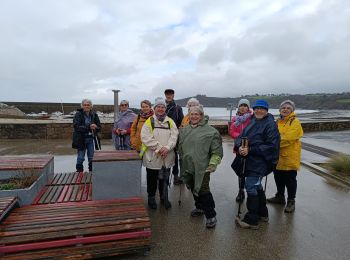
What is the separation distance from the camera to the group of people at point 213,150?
3.89m

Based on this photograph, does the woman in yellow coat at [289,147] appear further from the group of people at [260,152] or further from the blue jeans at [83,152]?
the blue jeans at [83,152]

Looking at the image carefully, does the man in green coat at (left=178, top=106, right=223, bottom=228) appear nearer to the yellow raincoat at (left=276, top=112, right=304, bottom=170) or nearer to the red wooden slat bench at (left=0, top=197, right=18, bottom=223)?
the yellow raincoat at (left=276, top=112, right=304, bottom=170)

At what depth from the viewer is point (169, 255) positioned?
3.18 m

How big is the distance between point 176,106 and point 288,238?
9.76ft

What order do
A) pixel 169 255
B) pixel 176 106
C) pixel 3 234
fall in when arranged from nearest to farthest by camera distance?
pixel 3 234 → pixel 169 255 → pixel 176 106

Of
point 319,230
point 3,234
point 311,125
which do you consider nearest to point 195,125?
point 319,230

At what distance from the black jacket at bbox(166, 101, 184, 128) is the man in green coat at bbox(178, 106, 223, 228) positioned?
1.43 m

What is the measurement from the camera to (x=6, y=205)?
3215mm

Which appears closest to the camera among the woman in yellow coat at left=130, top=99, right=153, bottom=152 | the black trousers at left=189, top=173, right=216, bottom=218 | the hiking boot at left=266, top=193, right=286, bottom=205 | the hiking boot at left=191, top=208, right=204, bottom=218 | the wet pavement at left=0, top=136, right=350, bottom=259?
the wet pavement at left=0, top=136, right=350, bottom=259

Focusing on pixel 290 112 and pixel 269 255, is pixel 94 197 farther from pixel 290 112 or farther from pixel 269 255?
pixel 290 112

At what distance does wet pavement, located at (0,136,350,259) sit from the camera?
328 cm

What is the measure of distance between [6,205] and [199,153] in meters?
2.32

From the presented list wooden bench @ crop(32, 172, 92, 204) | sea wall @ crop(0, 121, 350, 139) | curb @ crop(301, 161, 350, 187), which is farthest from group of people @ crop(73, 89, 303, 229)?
sea wall @ crop(0, 121, 350, 139)

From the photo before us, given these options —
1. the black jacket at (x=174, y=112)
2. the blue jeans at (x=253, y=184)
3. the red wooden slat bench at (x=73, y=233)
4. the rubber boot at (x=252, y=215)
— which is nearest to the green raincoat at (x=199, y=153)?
the blue jeans at (x=253, y=184)
